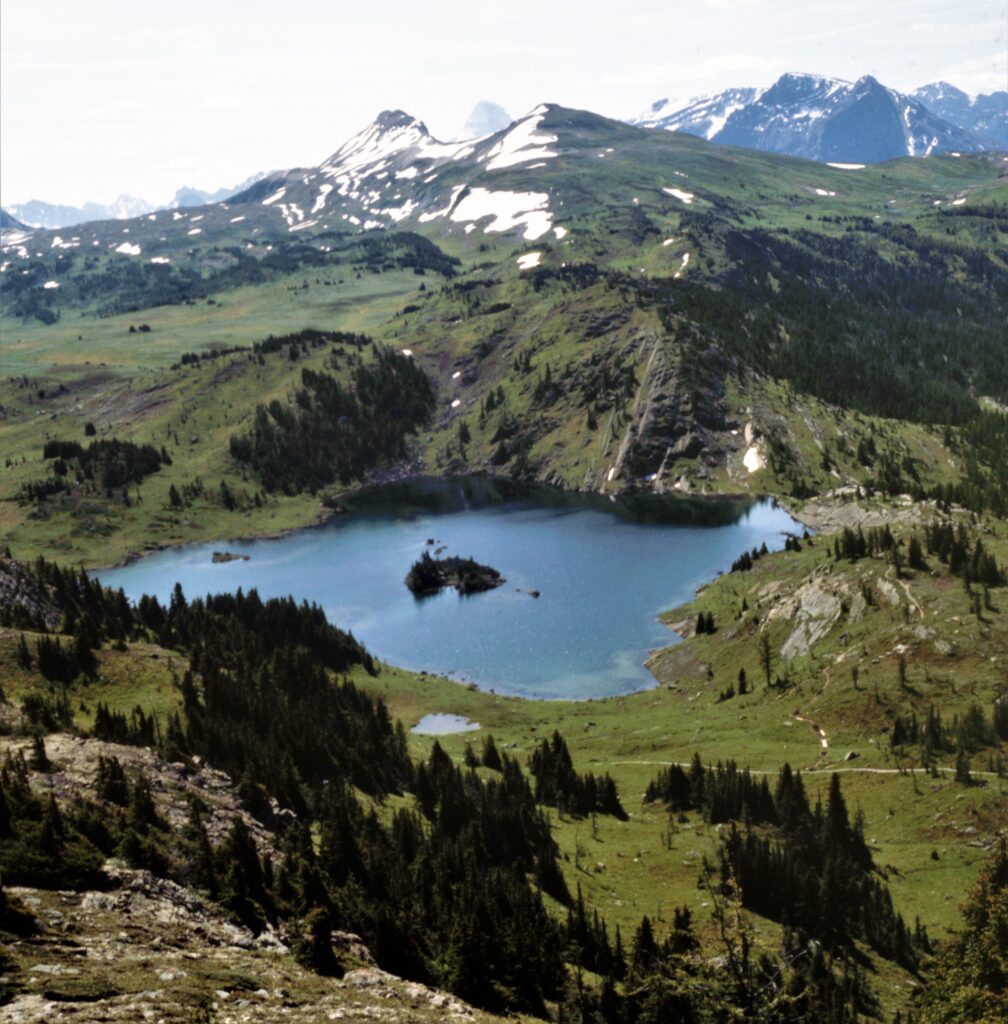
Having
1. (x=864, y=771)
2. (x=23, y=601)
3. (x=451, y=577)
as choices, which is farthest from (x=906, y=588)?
(x=23, y=601)

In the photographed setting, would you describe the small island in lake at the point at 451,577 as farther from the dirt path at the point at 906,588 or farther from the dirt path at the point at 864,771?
the dirt path at the point at 864,771

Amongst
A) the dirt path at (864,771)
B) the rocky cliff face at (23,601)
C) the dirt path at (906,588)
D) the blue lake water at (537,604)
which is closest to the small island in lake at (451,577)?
the blue lake water at (537,604)

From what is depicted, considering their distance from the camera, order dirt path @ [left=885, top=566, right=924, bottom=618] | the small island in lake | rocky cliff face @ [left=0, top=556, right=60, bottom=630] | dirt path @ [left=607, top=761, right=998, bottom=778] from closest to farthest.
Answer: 1. dirt path @ [left=607, top=761, right=998, bottom=778]
2. dirt path @ [left=885, top=566, right=924, bottom=618]
3. rocky cliff face @ [left=0, top=556, right=60, bottom=630]
4. the small island in lake

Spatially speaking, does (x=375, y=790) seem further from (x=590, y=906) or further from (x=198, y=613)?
(x=198, y=613)

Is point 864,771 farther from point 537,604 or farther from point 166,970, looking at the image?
point 537,604

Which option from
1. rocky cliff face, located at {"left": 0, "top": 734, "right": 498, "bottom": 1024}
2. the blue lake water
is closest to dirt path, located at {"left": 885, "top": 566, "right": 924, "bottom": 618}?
the blue lake water

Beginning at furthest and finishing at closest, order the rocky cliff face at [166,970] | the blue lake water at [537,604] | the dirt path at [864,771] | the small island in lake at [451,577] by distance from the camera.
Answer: the small island in lake at [451,577] → the blue lake water at [537,604] → the dirt path at [864,771] → the rocky cliff face at [166,970]

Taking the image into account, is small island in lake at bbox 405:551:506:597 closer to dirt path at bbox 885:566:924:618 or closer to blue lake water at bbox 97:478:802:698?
blue lake water at bbox 97:478:802:698

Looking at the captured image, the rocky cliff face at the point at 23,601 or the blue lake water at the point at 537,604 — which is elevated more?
the rocky cliff face at the point at 23,601
